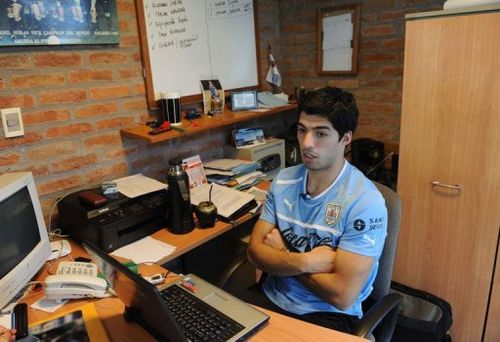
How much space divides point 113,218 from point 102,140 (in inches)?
22.1

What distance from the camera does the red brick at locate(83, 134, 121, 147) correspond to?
1.94 metres

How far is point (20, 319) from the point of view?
117 centimetres

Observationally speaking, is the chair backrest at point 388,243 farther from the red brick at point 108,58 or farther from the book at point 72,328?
the red brick at point 108,58

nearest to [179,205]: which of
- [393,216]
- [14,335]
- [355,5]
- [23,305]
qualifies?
[23,305]

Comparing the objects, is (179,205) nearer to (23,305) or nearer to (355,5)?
(23,305)

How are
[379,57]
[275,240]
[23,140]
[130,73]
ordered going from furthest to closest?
[379,57] < [130,73] < [23,140] < [275,240]

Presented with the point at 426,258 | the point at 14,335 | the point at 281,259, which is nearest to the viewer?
the point at 14,335

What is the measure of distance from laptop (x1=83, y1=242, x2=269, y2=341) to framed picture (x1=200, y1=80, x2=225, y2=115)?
4.31ft

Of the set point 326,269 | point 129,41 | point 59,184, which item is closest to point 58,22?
point 129,41

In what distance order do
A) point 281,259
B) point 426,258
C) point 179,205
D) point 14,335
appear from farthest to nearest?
point 426,258 → point 179,205 → point 281,259 → point 14,335

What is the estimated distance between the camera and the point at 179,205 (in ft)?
5.65

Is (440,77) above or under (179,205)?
above

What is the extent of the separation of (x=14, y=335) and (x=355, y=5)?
2457 mm

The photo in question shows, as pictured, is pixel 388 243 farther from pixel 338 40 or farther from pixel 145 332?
pixel 338 40
